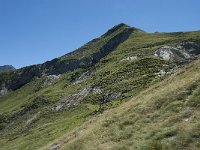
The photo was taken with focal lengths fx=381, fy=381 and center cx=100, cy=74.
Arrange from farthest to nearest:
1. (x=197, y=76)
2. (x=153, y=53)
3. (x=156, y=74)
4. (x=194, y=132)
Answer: (x=153, y=53), (x=156, y=74), (x=197, y=76), (x=194, y=132)

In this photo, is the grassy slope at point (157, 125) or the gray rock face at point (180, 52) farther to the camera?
the gray rock face at point (180, 52)

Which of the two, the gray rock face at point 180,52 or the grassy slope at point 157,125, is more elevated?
the gray rock face at point 180,52

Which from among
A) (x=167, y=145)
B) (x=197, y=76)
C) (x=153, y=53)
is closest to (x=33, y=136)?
(x=197, y=76)

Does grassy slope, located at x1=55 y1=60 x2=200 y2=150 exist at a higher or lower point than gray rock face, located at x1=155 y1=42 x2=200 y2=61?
lower

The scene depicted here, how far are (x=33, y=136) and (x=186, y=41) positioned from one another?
87.0 metres

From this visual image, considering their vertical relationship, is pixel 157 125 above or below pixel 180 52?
below

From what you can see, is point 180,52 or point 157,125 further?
point 180,52

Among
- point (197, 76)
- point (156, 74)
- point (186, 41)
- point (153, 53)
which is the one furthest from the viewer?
point (186, 41)

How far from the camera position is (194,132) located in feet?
77.6

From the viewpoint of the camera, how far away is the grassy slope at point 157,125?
24.4 meters

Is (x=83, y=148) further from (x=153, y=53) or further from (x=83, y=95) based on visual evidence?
(x=153, y=53)

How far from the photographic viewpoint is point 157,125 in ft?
89.8

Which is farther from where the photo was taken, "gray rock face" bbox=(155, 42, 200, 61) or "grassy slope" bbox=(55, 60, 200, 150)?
"gray rock face" bbox=(155, 42, 200, 61)

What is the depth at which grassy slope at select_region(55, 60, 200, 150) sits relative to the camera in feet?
80.1
